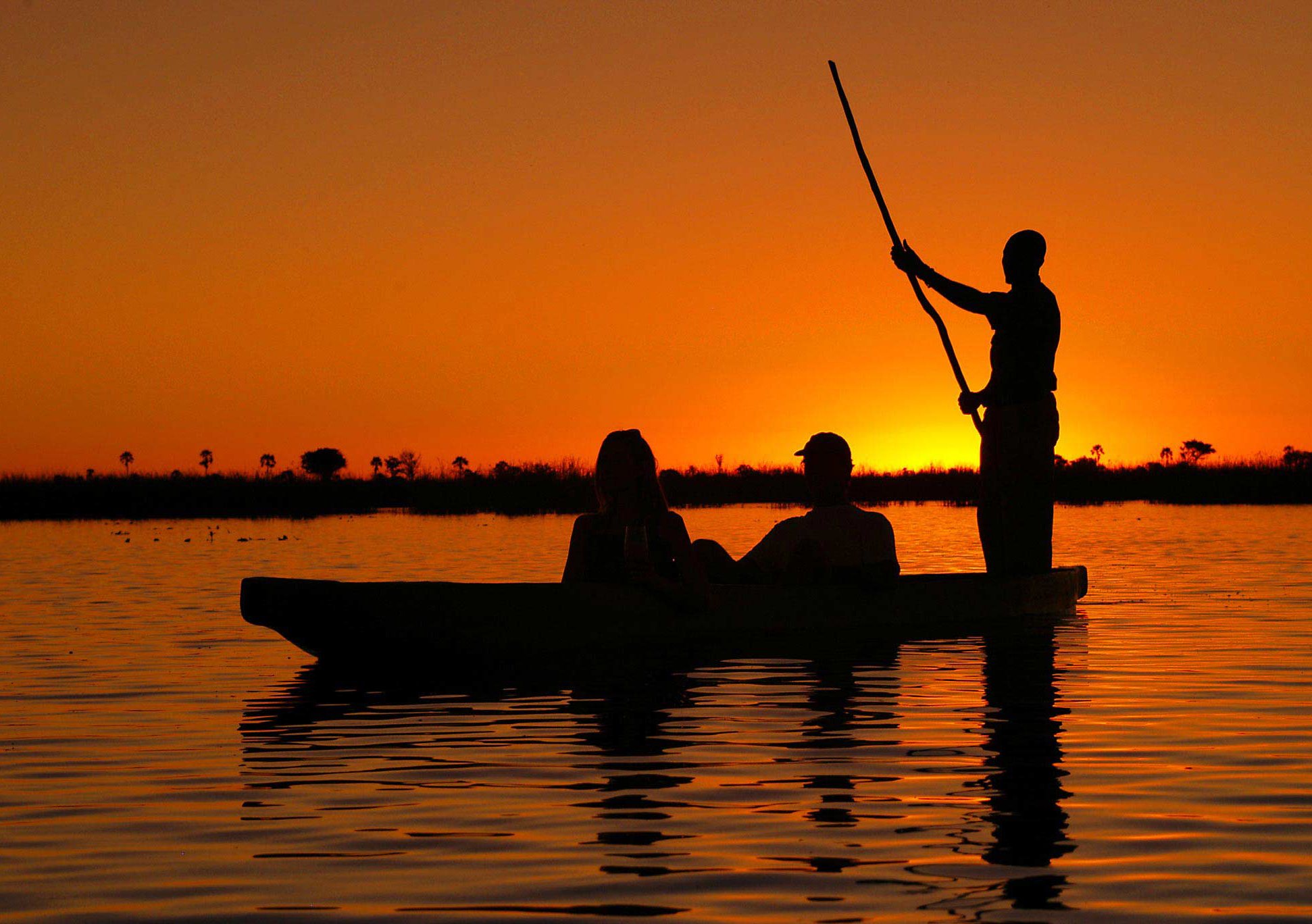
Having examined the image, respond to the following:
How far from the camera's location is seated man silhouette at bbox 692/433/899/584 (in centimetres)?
1055

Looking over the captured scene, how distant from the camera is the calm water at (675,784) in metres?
4.45

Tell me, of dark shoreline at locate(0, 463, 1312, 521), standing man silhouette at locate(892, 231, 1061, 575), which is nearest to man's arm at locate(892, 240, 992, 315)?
standing man silhouette at locate(892, 231, 1061, 575)

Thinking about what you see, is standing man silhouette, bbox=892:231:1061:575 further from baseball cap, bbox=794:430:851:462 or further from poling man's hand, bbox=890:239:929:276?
baseball cap, bbox=794:430:851:462

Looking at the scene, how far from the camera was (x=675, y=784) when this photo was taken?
599cm

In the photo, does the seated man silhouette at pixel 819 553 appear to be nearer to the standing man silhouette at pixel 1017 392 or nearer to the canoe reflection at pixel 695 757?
the canoe reflection at pixel 695 757

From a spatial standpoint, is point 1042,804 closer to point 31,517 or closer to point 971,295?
point 971,295

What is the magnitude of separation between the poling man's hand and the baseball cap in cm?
231

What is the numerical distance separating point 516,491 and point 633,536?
28.3m

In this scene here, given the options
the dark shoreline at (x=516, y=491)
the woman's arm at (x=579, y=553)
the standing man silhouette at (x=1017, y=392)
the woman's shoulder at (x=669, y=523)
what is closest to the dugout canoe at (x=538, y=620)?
the woman's arm at (x=579, y=553)

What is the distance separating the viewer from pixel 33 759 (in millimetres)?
6859

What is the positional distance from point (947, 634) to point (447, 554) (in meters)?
12.5

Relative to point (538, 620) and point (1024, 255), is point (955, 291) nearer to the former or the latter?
point (1024, 255)

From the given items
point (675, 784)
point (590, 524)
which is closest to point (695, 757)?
point (675, 784)

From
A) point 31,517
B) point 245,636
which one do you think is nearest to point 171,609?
point 245,636
